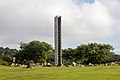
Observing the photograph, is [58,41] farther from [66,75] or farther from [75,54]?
[66,75]

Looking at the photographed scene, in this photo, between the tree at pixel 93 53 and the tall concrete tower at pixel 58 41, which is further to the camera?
the tree at pixel 93 53

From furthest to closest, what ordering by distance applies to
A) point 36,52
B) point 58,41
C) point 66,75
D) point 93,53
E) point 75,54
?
point 36,52 → point 75,54 → point 93,53 → point 58,41 → point 66,75

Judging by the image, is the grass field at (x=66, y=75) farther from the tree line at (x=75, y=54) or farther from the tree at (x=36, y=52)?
the tree at (x=36, y=52)

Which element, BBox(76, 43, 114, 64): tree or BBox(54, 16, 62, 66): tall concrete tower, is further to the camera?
BBox(76, 43, 114, 64): tree

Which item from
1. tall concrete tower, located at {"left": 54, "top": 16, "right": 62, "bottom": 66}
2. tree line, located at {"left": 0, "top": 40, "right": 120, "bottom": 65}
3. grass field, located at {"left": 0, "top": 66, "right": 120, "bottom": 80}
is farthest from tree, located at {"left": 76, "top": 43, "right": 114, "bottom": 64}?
grass field, located at {"left": 0, "top": 66, "right": 120, "bottom": 80}

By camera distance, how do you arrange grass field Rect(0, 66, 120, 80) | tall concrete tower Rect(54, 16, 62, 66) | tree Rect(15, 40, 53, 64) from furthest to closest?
tree Rect(15, 40, 53, 64)
tall concrete tower Rect(54, 16, 62, 66)
grass field Rect(0, 66, 120, 80)

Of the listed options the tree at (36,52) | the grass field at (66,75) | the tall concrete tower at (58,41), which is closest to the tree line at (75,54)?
the tree at (36,52)

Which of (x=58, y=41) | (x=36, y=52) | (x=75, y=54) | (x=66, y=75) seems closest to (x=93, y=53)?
(x=75, y=54)

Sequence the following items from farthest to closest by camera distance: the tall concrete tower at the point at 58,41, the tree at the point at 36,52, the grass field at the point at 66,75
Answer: the tree at the point at 36,52 < the tall concrete tower at the point at 58,41 < the grass field at the point at 66,75

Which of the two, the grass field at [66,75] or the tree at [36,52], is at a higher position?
the tree at [36,52]

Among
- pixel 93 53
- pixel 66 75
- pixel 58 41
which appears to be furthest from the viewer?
pixel 93 53

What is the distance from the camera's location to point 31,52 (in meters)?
92.1

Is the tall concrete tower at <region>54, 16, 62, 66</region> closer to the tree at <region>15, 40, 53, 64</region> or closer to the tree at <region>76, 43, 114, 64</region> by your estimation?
the tree at <region>76, 43, 114, 64</region>

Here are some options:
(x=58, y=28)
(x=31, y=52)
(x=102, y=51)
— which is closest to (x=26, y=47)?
(x=31, y=52)
